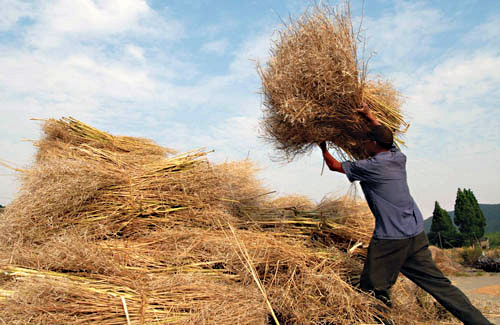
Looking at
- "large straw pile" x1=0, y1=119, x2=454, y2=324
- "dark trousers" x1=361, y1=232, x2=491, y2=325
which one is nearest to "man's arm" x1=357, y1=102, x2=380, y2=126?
"dark trousers" x1=361, y1=232, x2=491, y2=325

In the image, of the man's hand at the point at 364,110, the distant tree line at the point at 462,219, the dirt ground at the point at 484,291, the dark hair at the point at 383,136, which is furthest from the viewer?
the distant tree line at the point at 462,219

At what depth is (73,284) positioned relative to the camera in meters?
2.20

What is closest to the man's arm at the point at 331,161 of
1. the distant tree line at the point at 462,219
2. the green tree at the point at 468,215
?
the distant tree line at the point at 462,219

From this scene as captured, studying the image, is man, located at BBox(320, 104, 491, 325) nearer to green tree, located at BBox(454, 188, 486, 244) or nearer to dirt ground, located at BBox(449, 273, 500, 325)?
dirt ground, located at BBox(449, 273, 500, 325)

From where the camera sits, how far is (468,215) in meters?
15.6

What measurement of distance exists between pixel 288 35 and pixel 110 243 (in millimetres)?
2238

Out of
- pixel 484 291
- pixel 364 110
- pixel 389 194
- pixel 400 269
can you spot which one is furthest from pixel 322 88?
pixel 484 291

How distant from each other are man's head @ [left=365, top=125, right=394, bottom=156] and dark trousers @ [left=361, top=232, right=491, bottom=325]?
66 centimetres

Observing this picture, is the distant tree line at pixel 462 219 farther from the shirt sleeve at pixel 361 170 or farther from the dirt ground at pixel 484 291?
the shirt sleeve at pixel 361 170

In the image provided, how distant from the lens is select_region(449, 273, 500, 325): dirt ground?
311 centimetres

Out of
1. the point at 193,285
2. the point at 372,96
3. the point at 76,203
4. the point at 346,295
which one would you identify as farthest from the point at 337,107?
the point at 76,203

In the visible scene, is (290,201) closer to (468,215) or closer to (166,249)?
(166,249)

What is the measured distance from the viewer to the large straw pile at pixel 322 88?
2.62 m

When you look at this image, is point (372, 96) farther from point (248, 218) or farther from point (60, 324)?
point (60, 324)
